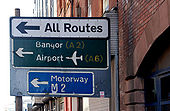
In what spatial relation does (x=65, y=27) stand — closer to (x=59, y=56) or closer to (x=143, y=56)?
(x=59, y=56)

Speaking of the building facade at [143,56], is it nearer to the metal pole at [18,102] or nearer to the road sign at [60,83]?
the road sign at [60,83]

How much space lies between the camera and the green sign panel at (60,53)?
8.88 m

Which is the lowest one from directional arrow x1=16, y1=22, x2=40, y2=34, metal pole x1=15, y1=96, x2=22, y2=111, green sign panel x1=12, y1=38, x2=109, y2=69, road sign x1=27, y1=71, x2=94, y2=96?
metal pole x1=15, y1=96, x2=22, y2=111

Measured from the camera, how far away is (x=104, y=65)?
29.4 feet

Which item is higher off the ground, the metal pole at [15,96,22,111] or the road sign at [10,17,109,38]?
the road sign at [10,17,109,38]

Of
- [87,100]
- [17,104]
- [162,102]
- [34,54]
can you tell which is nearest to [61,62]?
[34,54]

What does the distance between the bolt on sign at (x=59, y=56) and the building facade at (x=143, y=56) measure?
569 mm

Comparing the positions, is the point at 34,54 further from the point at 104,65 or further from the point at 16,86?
the point at 104,65

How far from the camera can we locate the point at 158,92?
27.5 feet

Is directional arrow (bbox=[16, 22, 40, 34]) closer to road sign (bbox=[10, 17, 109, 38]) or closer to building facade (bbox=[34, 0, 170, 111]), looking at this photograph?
road sign (bbox=[10, 17, 109, 38])

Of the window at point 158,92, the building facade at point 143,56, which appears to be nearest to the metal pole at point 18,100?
the building facade at point 143,56

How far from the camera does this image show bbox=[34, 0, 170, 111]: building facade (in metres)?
7.74

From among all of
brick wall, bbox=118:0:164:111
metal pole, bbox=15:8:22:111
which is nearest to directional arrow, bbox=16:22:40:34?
metal pole, bbox=15:8:22:111

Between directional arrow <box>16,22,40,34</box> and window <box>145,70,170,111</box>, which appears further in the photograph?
directional arrow <box>16,22,40,34</box>
